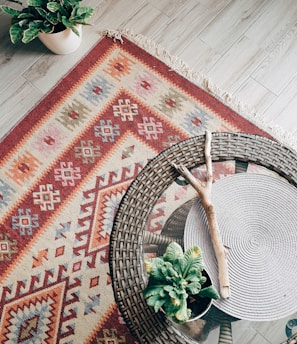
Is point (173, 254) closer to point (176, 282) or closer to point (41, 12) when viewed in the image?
point (176, 282)

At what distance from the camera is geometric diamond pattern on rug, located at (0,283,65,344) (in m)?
1.33

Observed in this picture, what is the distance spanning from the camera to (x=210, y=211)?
1.04 m

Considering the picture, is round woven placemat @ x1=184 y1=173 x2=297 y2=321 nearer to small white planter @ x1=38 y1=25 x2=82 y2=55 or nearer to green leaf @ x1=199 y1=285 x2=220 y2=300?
green leaf @ x1=199 y1=285 x2=220 y2=300

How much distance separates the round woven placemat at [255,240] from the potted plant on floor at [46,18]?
0.80m

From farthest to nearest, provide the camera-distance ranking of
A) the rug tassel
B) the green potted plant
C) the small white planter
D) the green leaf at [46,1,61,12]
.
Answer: the rug tassel < the small white planter < the green leaf at [46,1,61,12] < the green potted plant

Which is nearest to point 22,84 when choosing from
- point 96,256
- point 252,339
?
point 96,256

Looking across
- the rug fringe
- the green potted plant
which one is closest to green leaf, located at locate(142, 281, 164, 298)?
the green potted plant

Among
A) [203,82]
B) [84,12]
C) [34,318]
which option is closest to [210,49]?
[203,82]

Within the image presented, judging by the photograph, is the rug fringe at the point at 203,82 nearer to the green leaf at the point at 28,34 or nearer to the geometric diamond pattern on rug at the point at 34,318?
the green leaf at the point at 28,34

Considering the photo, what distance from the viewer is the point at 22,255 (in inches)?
55.8

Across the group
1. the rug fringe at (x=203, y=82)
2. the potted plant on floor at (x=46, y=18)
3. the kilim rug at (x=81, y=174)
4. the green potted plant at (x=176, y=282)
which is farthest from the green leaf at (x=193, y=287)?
the potted plant on floor at (x=46, y=18)

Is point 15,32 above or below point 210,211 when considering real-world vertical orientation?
above

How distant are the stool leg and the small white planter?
1.05m

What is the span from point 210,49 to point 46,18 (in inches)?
23.4
